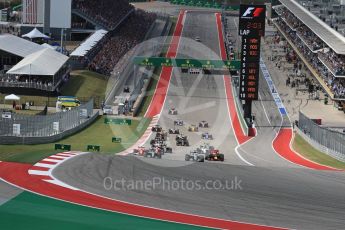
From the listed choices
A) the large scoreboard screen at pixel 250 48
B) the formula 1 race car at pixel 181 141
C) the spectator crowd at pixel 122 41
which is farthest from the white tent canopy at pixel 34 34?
the formula 1 race car at pixel 181 141

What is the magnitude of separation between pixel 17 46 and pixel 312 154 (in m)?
42.0

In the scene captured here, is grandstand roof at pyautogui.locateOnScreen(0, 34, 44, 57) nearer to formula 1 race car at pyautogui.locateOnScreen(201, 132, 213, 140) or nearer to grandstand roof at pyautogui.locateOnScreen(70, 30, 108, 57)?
grandstand roof at pyautogui.locateOnScreen(70, 30, 108, 57)

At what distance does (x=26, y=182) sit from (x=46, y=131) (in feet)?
60.6

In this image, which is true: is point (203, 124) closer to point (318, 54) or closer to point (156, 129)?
point (156, 129)

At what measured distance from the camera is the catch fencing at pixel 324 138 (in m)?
50.4

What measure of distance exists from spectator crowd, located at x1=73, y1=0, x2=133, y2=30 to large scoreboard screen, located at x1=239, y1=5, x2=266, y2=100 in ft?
163

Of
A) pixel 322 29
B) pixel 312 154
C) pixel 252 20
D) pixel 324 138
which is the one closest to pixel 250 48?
pixel 252 20

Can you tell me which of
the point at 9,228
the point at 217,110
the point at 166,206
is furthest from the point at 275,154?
the point at 9,228

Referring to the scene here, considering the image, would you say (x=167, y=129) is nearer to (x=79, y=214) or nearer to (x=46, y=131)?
(x=46, y=131)

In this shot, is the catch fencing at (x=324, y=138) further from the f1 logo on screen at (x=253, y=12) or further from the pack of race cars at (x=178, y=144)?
the f1 logo on screen at (x=253, y=12)

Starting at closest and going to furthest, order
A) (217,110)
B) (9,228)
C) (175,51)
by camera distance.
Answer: (9,228)
(217,110)
(175,51)

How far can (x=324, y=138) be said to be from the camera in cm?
5528

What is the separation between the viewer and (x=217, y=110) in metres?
75.6

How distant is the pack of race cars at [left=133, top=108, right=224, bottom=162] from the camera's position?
150 feet
